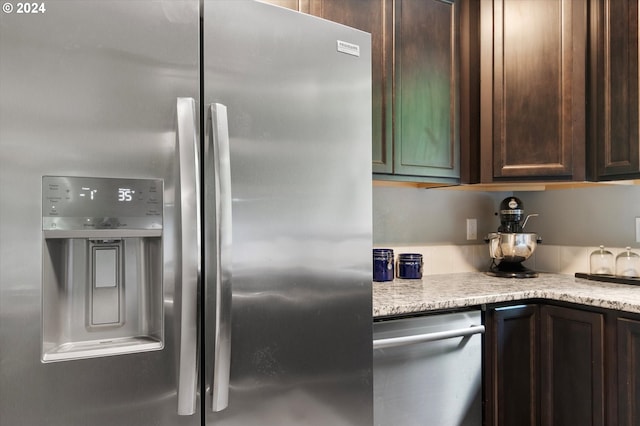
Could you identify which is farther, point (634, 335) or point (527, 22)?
point (527, 22)

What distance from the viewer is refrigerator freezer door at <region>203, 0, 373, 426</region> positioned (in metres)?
1.05

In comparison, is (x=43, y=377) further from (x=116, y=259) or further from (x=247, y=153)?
(x=247, y=153)

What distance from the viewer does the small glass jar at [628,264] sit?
198 centimetres

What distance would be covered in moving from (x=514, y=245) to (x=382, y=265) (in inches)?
25.4

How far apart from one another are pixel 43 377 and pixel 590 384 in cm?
169

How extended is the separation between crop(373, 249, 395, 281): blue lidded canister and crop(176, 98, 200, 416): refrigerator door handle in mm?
1177

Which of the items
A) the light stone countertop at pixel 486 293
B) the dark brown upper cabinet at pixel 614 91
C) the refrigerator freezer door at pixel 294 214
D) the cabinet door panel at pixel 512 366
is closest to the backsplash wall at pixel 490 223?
the light stone countertop at pixel 486 293

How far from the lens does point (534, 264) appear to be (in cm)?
248

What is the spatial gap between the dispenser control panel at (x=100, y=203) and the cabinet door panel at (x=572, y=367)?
1.48 m

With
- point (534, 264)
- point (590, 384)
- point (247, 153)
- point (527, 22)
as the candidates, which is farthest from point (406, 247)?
point (247, 153)

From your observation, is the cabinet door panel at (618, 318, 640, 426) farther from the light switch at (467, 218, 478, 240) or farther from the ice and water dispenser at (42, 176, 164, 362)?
the ice and water dispenser at (42, 176, 164, 362)

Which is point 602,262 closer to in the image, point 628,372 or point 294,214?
point 628,372

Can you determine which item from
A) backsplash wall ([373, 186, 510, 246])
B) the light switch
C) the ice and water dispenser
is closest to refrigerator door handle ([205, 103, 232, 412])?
the ice and water dispenser

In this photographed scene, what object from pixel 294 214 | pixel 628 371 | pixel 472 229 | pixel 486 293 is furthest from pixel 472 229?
pixel 294 214
